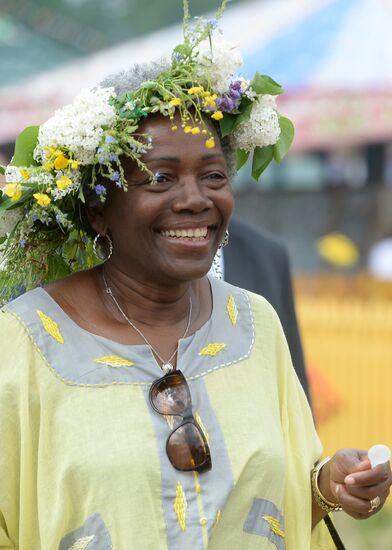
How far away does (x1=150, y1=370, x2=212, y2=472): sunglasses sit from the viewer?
2.72 m

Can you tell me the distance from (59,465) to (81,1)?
495 inches

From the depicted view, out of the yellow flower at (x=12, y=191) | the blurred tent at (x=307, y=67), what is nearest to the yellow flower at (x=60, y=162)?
the yellow flower at (x=12, y=191)

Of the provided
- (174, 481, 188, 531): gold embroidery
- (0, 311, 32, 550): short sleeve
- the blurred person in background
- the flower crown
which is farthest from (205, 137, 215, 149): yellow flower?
the blurred person in background

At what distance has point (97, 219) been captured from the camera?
9.63 ft

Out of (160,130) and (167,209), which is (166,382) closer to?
(167,209)

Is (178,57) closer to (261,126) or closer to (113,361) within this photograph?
(261,126)

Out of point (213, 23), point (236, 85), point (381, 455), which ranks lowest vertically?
point (381, 455)

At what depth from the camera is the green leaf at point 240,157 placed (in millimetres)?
3117

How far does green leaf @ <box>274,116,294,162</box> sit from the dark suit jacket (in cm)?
131

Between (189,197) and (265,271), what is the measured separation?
5.96ft

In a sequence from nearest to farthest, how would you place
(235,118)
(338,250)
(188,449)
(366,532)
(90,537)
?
(90,537)
(188,449)
(235,118)
(366,532)
(338,250)

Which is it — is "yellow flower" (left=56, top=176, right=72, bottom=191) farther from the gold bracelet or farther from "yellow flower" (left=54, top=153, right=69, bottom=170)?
the gold bracelet

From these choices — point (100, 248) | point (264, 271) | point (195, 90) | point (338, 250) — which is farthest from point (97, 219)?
point (338, 250)

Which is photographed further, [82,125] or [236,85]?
[236,85]
